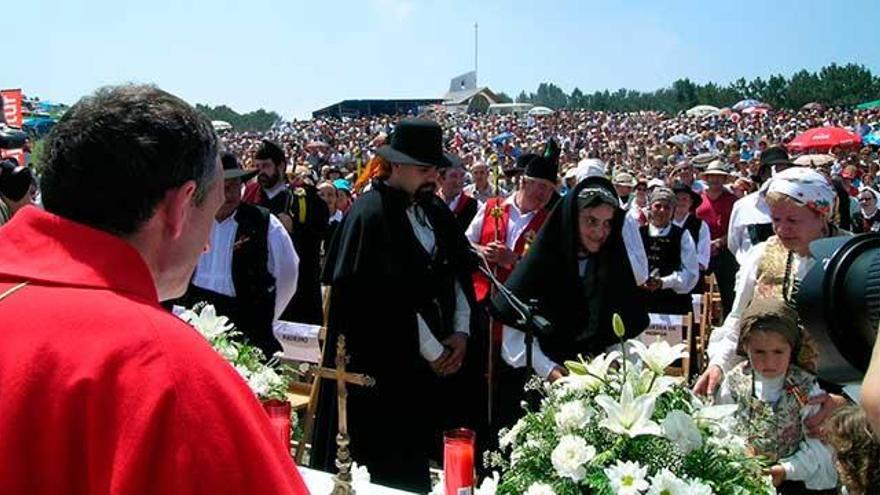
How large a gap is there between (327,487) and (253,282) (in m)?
2.32

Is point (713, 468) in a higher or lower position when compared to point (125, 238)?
lower

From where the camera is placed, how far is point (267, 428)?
→ 1302mm

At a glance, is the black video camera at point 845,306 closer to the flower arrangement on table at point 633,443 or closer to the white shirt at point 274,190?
the flower arrangement on table at point 633,443

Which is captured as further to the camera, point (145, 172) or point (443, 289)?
point (443, 289)

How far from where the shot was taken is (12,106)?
79.7 feet

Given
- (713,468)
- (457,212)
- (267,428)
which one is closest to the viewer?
(267,428)

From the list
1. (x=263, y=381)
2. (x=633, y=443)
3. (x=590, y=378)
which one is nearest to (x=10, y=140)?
(x=263, y=381)

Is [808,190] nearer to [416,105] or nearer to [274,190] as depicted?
[274,190]

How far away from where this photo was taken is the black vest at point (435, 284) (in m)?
4.49

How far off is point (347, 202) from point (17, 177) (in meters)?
4.95

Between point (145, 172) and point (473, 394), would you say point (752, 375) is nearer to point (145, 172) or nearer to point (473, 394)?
point (473, 394)

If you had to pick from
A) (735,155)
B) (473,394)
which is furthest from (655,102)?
(473,394)

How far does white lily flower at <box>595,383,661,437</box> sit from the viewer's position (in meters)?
2.17

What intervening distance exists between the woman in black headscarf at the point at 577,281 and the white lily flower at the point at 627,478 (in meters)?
2.04
